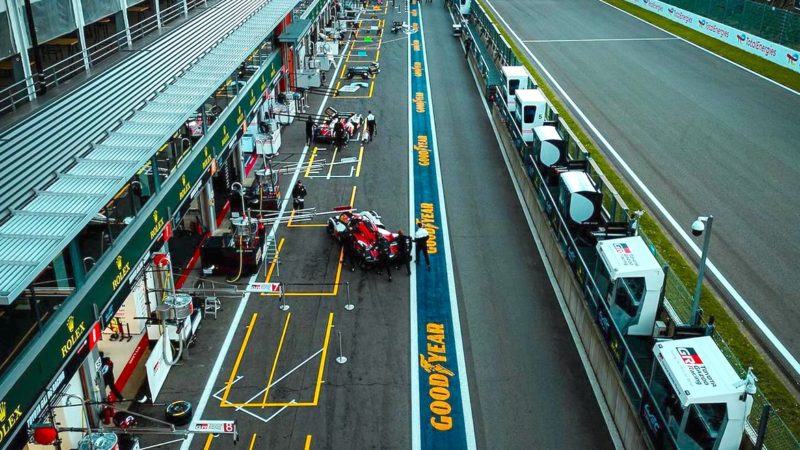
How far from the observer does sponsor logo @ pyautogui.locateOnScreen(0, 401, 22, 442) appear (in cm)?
1082

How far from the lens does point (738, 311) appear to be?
68.0 ft

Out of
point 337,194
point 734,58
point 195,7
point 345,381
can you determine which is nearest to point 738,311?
point 345,381

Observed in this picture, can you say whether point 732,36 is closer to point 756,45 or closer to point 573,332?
point 756,45

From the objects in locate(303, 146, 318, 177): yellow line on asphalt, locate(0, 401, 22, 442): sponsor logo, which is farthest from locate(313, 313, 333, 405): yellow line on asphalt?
locate(303, 146, 318, 177): yellow line on asphalt

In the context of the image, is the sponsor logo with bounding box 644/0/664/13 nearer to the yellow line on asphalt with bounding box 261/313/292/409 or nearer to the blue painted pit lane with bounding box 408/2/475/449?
the blue painted pit lane with bounding box 408/2/475/449

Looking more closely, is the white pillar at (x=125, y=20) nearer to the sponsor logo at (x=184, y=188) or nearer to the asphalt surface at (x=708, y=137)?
the sponsor logo at (x=184, y=188)

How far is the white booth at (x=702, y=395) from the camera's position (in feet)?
41.9

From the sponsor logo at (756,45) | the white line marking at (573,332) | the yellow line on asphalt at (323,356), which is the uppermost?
the sponsor logo at (756,45)

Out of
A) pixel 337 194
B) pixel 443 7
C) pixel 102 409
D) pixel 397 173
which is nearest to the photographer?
pixel 102 409

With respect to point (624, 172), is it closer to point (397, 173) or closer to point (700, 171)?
point (700, 171)

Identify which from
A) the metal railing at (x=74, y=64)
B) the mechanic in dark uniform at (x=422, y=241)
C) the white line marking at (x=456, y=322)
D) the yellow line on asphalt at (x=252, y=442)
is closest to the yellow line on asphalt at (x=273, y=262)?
the mechanic in dark uniform at (x=422, y=241)

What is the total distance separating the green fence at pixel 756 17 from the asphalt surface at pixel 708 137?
4.52 m

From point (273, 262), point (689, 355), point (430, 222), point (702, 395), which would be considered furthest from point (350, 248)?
point (702, 395)

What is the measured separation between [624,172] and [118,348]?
2172 cm
